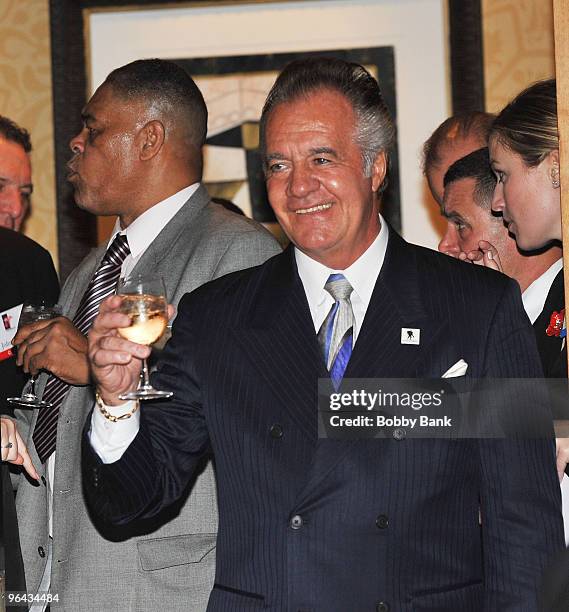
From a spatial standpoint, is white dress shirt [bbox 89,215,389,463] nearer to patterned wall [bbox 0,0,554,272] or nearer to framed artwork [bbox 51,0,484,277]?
framed artwork [bbox 51,0,484,277]

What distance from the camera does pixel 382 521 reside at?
6.05 ft

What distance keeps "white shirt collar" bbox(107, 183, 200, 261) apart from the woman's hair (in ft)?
2.56

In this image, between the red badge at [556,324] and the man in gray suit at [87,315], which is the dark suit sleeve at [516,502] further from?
→ the man in gray suit at [87,315]

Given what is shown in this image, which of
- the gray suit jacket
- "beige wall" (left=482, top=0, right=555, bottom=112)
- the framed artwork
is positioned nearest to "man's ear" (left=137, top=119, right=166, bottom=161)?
the gray suit jacket

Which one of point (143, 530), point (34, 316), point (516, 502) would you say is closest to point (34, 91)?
point (34, 316)

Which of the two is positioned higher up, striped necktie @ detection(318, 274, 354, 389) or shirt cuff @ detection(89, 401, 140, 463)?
striped necktie @ detection(318, 274, 354, 389)

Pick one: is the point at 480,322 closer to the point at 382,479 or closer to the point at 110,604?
the point at 382,479

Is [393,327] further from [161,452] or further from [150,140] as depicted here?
[150,140]

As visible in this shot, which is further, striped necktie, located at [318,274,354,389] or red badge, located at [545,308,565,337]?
red badge, located at [545,308,565,337]

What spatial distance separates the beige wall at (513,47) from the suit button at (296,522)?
2393mm

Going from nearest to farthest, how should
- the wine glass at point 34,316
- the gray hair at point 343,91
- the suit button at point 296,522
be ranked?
the suit button at point 296,522, the gray hair at point 343,91, the wine glass at point 34,316

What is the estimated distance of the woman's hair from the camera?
2.30 metres

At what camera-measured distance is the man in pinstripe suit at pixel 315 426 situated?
185 centimetres

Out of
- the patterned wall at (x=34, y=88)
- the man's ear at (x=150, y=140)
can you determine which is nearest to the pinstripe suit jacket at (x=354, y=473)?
the man's ear at (x=150, y=140)
